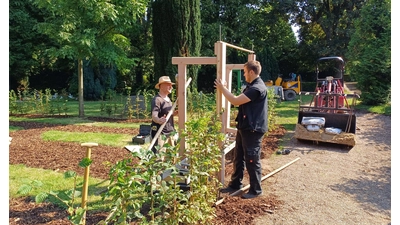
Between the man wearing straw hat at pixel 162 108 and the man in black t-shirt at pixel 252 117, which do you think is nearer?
the man in black t-shirt at pixel 252 117

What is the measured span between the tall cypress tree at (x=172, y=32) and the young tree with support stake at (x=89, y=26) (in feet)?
6.04

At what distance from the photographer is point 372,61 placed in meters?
14.0

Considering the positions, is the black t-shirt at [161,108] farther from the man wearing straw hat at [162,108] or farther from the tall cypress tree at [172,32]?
the tall cypress tree at [172,32]

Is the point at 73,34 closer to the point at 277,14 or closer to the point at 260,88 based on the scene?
the point at 260,88

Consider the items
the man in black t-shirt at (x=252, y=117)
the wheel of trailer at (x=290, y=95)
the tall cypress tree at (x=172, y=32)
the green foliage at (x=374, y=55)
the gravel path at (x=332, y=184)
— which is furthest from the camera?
the wheel of trailer at (x=290, y=95)

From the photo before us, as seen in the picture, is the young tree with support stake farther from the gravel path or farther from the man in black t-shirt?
the man in black t-shirt

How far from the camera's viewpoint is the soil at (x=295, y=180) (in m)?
3.62

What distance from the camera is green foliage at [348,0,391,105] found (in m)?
13.7

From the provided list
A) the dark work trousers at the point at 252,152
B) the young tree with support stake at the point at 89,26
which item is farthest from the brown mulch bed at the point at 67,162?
the young tree with support stake at the point at 89,26

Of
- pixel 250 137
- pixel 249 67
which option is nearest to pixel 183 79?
pixel 249 67

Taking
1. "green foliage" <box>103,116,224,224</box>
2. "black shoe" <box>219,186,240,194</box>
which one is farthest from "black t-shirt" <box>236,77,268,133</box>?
"black shoe" <box>219,186,240,194</box>

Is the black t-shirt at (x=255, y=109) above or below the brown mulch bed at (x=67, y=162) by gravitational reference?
above

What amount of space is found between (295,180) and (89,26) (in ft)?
29.9

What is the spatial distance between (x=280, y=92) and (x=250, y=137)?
1297 centimetres
